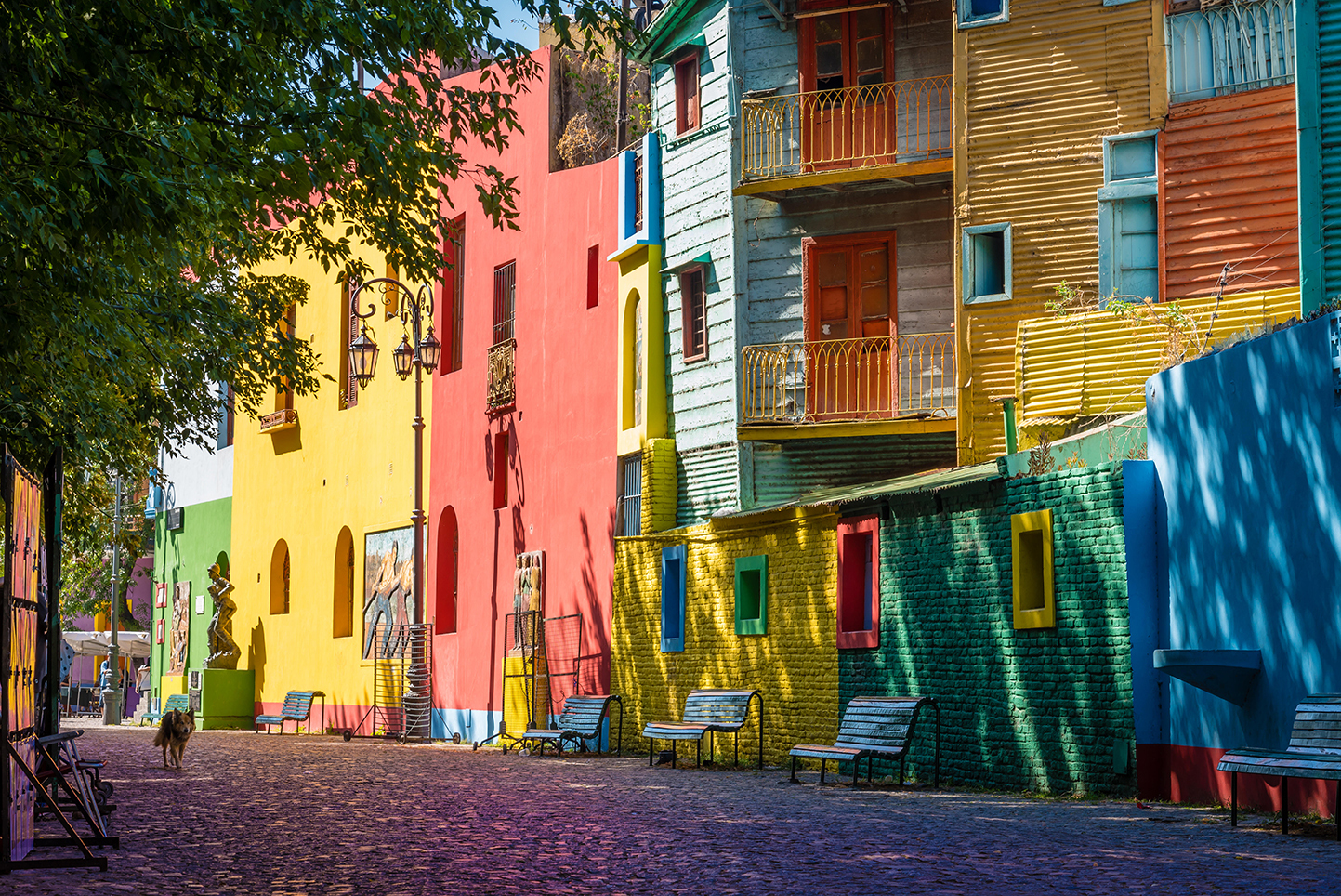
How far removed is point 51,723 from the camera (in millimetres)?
12227

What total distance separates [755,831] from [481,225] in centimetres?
1982

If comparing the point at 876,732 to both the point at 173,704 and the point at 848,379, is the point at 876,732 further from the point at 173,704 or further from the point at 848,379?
the point at 173,704

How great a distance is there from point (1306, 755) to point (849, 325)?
1246 centimetres

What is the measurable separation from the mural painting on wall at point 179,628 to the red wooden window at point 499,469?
16.8 metres

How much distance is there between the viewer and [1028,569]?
1513 centimetres

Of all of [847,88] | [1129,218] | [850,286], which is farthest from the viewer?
[850,286]

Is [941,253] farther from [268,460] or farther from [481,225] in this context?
[268,460]

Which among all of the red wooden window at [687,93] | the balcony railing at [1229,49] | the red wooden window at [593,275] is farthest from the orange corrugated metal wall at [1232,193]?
the red wooden window at [593,275]

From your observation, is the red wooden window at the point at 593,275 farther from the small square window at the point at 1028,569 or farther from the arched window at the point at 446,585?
the small square window at the point at 1028,569

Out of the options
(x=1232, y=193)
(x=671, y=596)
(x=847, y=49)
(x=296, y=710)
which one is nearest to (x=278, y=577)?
(x=296, y=710)

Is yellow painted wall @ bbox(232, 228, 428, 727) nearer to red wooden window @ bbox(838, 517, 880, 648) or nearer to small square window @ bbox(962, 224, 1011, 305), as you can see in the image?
small square window @ bbox(962, 224, 1011, 305)

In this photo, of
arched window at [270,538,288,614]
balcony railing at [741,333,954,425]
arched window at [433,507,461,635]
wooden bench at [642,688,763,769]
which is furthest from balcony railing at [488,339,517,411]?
arched window at [270,538,288,614]

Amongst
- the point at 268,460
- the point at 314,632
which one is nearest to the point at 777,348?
the point at 314,632

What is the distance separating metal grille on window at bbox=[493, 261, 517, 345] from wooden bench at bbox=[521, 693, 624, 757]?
790cm
